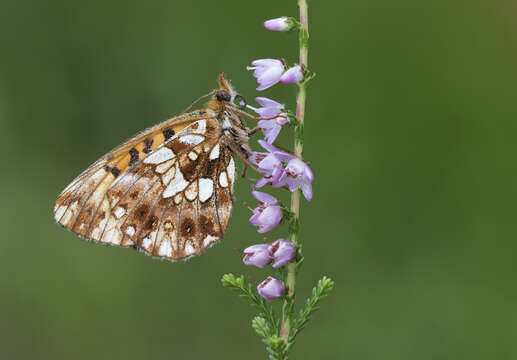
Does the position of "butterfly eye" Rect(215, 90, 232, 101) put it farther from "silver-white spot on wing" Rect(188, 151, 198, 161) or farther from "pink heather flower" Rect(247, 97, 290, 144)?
"pink heather flower" Rect(247, 97, 290, 144)

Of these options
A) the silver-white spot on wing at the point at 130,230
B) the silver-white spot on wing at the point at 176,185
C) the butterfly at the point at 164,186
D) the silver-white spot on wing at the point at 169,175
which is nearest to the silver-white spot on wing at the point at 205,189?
the butterfly at the point at 164,186

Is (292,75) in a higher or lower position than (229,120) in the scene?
higher

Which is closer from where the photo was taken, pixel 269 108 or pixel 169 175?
pixel 269 108

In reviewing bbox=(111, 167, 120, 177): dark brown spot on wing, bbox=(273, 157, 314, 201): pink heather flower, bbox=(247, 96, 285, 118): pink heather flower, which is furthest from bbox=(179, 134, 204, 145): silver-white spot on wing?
bbox=(273, 157, 314, 201): pink heather flower

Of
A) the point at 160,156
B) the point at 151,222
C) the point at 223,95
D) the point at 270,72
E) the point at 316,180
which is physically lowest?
the point at 316,180

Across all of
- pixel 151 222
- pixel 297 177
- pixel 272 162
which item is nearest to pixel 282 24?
pixel 272 162

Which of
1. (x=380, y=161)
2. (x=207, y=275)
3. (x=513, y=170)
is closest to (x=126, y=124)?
(x=207, y=275)

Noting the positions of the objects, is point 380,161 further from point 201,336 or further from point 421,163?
point 201,336

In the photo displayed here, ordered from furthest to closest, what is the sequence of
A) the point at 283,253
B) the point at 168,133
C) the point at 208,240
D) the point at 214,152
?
1. the point at 168,133
2. the point at 214,152
3. the point at 208,240
4. the point at 283,253

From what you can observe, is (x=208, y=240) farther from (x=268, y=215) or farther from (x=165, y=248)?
(x=268, y=215)
